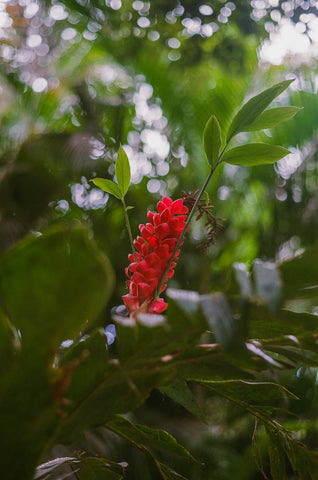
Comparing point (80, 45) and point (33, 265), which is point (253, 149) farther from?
point (80, 45)

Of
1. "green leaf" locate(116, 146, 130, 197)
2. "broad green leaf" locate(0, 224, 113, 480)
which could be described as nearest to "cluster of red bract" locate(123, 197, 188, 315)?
"green leaf" locate(116, 146, 130, 197)

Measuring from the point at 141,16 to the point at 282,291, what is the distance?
186cm

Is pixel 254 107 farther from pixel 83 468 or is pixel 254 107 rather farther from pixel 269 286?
pixel 83 468

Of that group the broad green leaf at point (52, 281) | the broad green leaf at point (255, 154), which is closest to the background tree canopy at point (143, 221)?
the broad green leaf at point (52, 281)

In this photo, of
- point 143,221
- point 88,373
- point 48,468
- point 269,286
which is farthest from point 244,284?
point 143,221

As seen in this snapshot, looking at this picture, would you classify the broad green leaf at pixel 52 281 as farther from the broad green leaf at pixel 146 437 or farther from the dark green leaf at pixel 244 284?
the broad green leaf at pixel 146 437

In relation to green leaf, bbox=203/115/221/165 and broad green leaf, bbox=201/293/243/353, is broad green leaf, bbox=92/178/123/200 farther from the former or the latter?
broad green leaf, bbox=201/293/243/353

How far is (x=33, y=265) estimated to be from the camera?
0.71 ft

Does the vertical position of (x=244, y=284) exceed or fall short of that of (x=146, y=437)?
it exceeds it

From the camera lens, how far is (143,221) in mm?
1645

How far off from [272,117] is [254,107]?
35mm

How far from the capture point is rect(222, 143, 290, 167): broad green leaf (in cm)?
39

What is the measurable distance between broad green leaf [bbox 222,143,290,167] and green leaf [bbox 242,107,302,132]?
0.02 metres

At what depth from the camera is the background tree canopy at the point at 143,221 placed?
228mm
